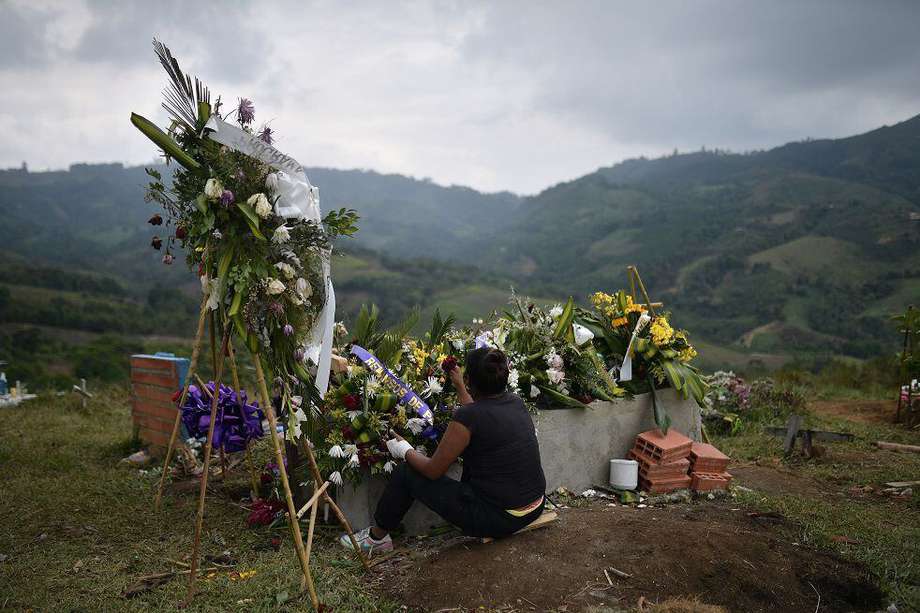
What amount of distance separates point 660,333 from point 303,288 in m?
3.31

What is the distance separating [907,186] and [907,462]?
65.7 m

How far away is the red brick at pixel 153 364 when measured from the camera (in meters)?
6.30

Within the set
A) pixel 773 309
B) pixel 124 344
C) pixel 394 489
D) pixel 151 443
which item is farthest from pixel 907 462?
pixel 773 309

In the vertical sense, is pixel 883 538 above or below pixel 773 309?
above

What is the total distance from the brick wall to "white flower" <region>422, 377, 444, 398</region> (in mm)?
2971

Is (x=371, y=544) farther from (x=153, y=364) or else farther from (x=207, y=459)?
(x=153, y=364)

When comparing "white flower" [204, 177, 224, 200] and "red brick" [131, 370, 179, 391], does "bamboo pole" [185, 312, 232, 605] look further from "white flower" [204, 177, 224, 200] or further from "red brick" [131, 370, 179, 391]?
"red brick" [131, 370, 179, 391]

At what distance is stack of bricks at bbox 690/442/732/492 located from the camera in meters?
5.22

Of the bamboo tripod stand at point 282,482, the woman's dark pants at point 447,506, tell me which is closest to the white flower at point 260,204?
the bamboo tripod stand at point 282,482

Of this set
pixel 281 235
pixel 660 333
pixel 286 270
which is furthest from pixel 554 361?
pixel 281 235

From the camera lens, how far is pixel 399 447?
4.14m

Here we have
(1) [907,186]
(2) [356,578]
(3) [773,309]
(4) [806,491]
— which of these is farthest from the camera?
(1) [907,186]

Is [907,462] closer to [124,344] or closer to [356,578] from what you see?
[356,578]

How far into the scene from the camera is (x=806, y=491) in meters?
5.52
